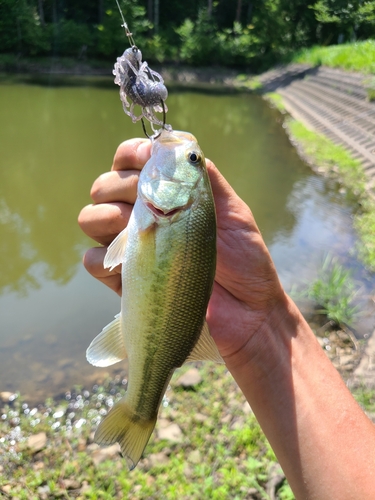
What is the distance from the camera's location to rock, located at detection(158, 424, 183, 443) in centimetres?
343

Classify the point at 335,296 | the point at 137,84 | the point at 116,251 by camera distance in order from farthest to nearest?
the point at 335,296
the point at 116,251
the point at 137,84

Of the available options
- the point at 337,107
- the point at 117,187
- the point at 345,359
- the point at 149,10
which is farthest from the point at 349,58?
the point at 117,187

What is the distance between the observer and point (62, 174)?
980cm

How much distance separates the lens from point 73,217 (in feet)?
25.5

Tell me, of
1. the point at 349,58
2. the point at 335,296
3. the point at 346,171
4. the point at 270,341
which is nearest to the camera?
the point at 270,341

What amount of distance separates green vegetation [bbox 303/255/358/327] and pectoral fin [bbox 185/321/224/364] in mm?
3528

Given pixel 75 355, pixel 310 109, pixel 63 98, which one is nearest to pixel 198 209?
pixel 75 355

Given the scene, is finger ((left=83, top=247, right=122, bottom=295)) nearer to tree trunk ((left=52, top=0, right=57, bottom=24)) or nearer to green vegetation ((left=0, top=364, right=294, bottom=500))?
green vegetation ((left=0, top=364, right=294, bottom=500))

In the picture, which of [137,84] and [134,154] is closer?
[137,84]

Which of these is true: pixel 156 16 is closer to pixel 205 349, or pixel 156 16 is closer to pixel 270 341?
pixel 270 341

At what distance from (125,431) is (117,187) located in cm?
116

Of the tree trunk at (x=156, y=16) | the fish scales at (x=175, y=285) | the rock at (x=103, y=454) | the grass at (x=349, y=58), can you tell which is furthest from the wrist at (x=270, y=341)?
the tree trunk at (x=156, y=16)

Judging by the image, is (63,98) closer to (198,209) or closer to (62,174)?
(62,174)

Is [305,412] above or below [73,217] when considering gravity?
above
